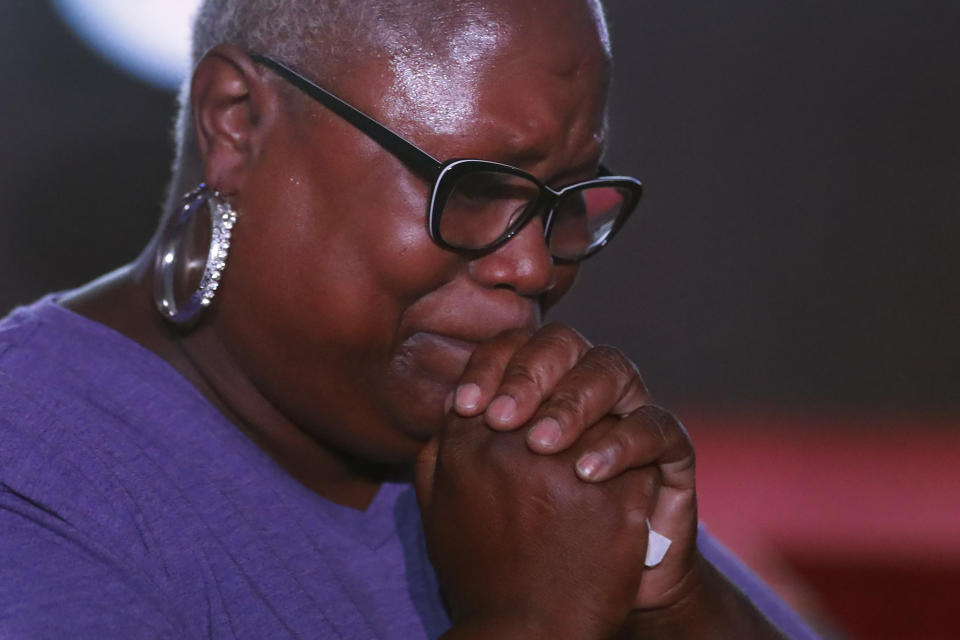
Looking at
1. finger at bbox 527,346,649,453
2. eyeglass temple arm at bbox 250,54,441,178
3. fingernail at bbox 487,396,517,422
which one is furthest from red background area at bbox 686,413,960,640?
eyeglass temple arm at bbox 250,54,441,178

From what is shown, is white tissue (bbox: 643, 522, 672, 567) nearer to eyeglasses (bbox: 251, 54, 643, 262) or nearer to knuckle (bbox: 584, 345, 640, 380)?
knuckle (bbox: 584, 345, 640, 380)

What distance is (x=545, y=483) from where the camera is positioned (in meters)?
1.05

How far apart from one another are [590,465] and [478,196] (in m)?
0.35

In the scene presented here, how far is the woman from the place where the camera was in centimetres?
104

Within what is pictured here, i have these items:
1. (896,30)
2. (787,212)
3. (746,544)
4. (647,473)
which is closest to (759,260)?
(787,212)

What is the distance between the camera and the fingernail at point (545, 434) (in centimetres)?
106

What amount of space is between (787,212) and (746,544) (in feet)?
5.61

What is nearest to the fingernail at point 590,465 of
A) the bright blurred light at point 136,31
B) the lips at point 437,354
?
the lips at point 437,354

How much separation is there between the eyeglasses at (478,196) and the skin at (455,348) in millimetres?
15

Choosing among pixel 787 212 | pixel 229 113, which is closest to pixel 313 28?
pixel 229 113

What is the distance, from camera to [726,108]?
4277 millimetres

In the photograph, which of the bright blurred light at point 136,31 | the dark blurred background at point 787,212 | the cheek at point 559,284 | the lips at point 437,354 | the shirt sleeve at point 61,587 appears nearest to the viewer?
the shirt sleeve at point 61,587

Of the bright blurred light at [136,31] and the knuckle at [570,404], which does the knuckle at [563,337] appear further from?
the bright blurred light at [136,31]

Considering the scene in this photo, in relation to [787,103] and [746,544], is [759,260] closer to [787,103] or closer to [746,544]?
[787,103]
